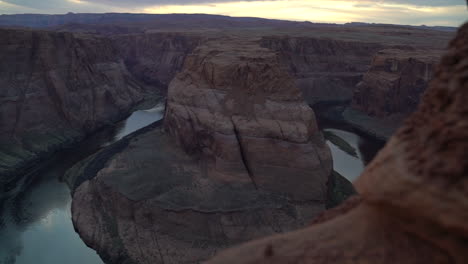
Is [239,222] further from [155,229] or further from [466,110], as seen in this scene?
[466,110]

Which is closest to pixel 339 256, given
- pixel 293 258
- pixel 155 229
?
pixel 293 258

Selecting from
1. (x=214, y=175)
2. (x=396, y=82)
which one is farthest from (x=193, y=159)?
(x=396, y=82)

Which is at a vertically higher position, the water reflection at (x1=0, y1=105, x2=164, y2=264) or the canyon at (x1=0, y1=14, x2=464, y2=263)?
the canyon at (x1=0, y1=14, x2=464, y2=263)

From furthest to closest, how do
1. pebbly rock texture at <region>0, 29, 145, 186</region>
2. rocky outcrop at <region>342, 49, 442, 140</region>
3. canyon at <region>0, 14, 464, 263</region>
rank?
rocky outcrop at <region>342, 49, 442, 140</region> → pebbly rock texture at <region>0, 29, 145, 186</region> → canyon at <region>0, 14, 464, 263</region>

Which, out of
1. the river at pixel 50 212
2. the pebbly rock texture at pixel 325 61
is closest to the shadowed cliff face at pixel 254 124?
the river at pixel 50 212

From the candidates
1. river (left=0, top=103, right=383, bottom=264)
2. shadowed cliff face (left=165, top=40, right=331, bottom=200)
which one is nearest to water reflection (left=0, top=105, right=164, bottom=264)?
river (left=0, top=103, right=383, bottom=264)

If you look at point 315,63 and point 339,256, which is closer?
point 339,256

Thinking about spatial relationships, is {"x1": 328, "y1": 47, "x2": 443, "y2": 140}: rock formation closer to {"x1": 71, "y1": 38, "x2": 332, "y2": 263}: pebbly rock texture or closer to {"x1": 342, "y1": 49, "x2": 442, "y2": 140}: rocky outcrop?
{"x1": 342, "y1": 49, "x2": 442, "y2": 140}: rocky outcrop

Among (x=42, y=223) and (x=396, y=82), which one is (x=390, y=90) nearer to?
(x=396, y=82)
